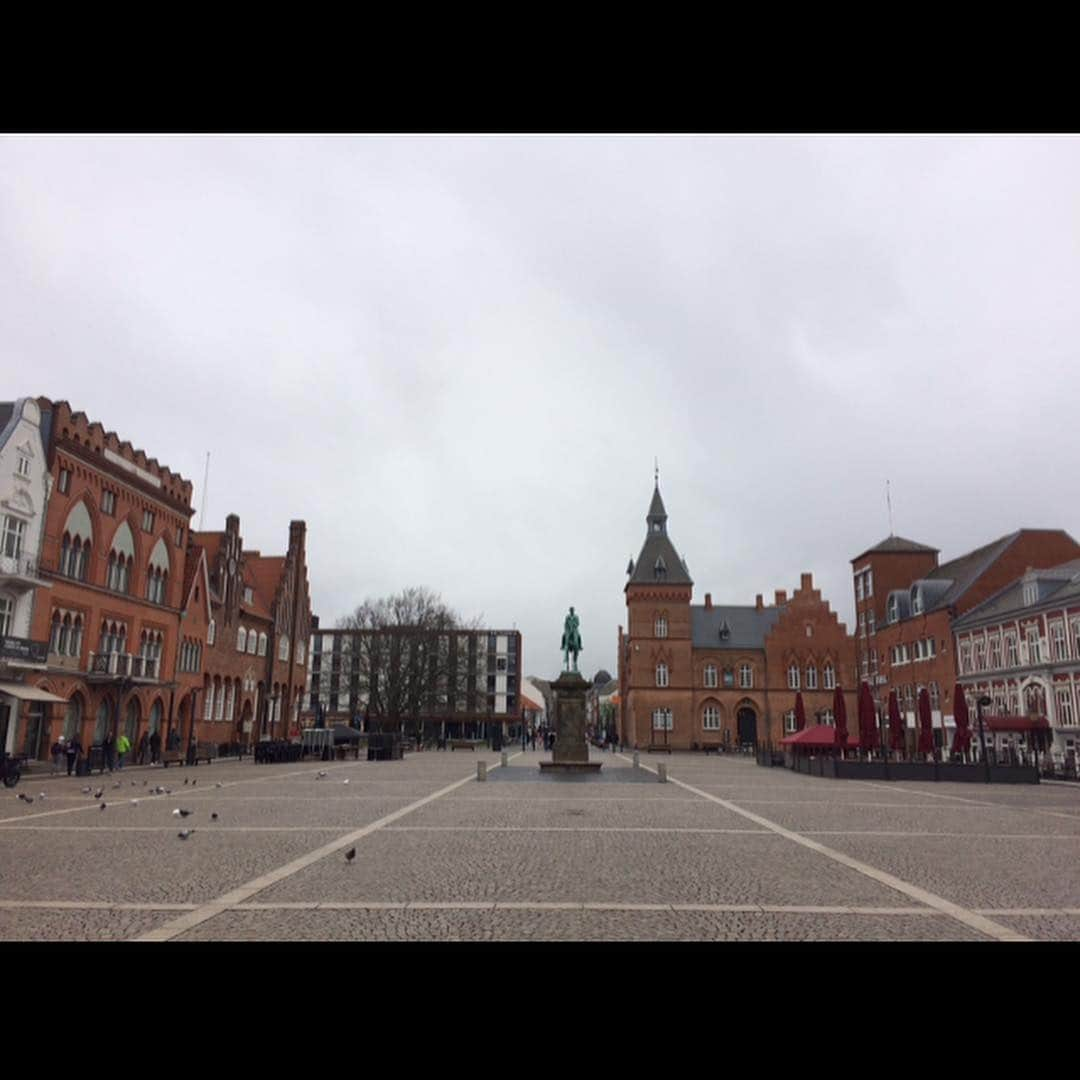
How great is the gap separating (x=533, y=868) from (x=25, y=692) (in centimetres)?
2774

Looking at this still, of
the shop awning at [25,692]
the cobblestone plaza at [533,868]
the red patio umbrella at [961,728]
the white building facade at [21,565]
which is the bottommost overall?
the cobblestone plaza at [533,868]

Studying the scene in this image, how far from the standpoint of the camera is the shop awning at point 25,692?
31.8 metres

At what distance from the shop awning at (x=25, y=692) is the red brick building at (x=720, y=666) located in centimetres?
5552

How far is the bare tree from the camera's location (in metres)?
69.1

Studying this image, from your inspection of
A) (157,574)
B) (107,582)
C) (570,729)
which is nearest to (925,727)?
(570,729)

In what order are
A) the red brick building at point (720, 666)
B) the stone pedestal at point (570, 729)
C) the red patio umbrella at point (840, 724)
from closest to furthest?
the stone pedestal at point (570, 729), the red patio umbrella at point (840, 724), the red brick building at point (720, 666)

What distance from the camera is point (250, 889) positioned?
37.0ft

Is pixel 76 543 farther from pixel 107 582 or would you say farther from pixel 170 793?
pixel 170 793

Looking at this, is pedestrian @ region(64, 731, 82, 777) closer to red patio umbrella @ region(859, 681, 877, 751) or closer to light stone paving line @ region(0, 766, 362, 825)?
light stone paving line @ region(0, 766, 362, 825)

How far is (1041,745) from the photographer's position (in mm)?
46062

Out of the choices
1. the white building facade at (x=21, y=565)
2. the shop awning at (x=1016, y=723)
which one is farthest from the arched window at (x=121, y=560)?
the shop awning at (x=1016, y=723)

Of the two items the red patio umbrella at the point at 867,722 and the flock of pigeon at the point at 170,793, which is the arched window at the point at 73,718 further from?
the red patio umbrella at the point at 867,722

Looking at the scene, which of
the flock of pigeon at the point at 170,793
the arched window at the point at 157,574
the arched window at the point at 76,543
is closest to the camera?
the flock of pigeon at the point at 170,793
